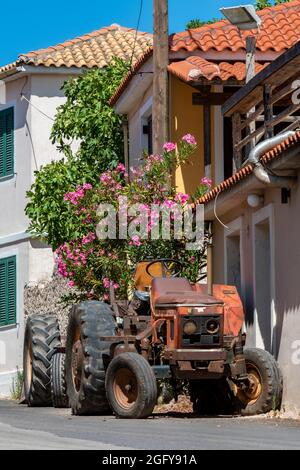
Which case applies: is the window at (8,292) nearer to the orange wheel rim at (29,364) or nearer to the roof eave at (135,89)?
the roof eave at (135,89)

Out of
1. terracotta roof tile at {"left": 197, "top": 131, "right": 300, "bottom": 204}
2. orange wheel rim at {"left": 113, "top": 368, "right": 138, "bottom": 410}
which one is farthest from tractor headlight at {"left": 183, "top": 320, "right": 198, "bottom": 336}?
terracotta roof tile at {"left": 197, "top": 131, "right": 300, "bottom": 204}

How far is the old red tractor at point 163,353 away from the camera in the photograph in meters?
15.2

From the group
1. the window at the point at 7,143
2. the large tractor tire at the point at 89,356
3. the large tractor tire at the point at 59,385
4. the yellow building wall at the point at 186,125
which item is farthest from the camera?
the window at the point at 7,143

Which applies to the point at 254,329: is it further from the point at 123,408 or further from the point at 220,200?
the point at 123,408

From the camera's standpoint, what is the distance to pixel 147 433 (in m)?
12.3

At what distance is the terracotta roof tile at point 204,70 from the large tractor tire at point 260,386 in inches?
246

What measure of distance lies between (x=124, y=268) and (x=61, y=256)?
4.51ft

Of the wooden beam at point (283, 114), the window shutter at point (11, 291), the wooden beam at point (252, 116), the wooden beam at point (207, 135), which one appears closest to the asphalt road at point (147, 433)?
the wooden beam at point (283, 114)

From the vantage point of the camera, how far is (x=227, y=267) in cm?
1983

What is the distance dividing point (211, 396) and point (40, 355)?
354 centimetres

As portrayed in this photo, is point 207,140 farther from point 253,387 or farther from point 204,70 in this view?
point 253,387

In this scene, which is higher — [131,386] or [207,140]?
[207,140]

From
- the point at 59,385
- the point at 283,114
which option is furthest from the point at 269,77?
the point at 59,385
